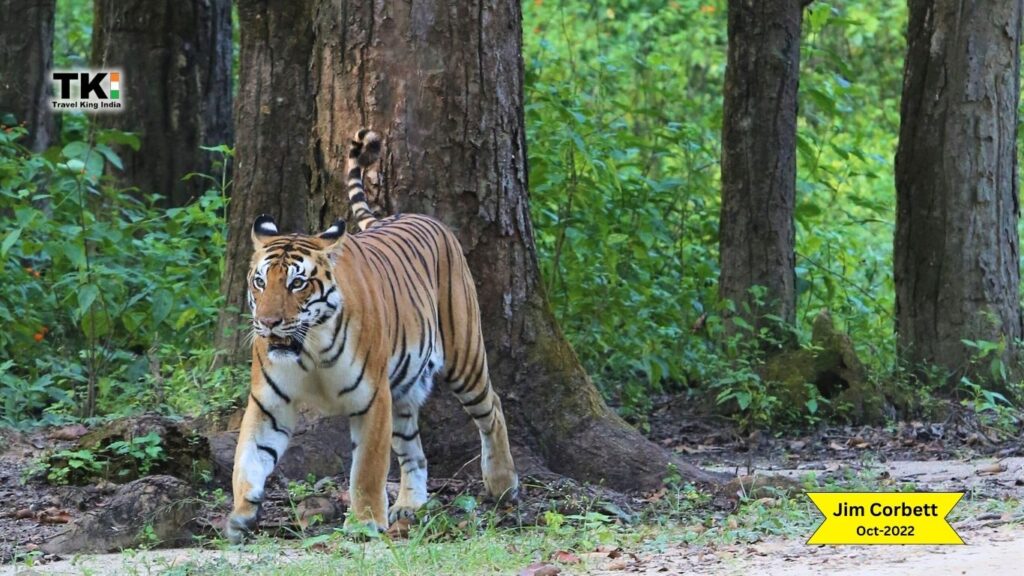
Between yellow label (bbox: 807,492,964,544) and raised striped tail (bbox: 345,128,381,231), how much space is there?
2578 mm

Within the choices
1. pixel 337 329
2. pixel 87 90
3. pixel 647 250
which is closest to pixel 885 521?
pixel 337 329

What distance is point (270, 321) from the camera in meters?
5.75

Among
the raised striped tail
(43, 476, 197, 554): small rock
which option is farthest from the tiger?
(43, 476, 197, 554): small rock

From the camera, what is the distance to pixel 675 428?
9.66m

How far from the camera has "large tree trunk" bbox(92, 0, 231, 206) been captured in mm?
12469

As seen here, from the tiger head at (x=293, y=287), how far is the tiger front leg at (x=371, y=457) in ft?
1.36

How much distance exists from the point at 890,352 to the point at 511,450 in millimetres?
4445

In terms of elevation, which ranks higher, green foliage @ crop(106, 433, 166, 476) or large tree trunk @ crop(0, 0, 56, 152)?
large tree trunk @ crop(0, 0, 56, 152)

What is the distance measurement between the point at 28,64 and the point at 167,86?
113cm

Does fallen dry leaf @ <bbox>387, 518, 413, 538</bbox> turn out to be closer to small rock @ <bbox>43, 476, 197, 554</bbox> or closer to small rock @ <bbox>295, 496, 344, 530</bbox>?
small rock @ <bbox>295, 496, 344, 530</bbox>

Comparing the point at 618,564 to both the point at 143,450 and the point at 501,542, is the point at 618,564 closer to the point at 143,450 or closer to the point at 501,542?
the point at 501,542

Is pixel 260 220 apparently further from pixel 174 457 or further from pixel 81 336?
pixel 81 336

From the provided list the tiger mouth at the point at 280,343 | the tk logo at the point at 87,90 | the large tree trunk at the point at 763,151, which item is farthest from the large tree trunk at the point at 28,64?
the tiger mouth at the point at 280,343

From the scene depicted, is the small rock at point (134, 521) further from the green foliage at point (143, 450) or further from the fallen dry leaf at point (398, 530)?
the fallen dry leaf at point (398, 530)
